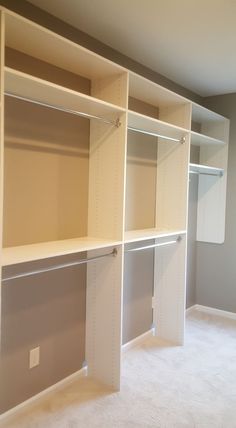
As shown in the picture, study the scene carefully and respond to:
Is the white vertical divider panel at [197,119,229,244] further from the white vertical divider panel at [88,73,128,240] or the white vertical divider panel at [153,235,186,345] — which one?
the white vertical divider panel at [88,73,128,240]

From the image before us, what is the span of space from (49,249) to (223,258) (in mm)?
2732

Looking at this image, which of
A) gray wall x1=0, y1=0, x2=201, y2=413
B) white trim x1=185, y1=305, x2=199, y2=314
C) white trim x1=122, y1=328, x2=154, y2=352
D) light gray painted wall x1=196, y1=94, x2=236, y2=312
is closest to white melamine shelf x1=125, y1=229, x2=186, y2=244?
gray wall x1=0, y1=0, x2=201, y2=413

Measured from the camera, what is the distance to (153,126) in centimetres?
289

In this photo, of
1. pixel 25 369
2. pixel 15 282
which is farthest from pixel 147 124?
pixel 25 369

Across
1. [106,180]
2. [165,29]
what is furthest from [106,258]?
[165,29]

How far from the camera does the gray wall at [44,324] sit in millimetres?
2168

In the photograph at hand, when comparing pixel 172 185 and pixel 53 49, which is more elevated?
pixel 53 49

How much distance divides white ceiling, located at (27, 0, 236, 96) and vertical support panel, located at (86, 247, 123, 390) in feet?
5.21

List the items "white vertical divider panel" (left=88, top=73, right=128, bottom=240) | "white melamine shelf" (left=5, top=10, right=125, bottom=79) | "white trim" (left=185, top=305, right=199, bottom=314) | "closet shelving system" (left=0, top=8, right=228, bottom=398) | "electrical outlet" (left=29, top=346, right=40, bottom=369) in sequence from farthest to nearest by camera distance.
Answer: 1. "white trim" (left=185, top=305, right=199, bottom=314)
2. "white vertical divider panel" (left=88, top=73, right=128, bottom=240)
3. "electrical outlet" (left=29, top=346, right=40, bottom=369)
4. "closet shelving system" (left=0, top=8, right=228, bottom=398)
5. "white melamine shelf" (left=5, top=10, right=125, bottom=79)

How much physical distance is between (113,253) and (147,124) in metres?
1.09

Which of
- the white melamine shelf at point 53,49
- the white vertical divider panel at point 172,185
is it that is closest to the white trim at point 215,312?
the white vertical divider panel at point 172,185

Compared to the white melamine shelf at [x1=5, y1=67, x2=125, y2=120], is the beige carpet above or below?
below

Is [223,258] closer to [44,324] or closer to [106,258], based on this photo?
[106,258]

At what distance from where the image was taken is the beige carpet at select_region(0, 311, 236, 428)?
220 cm
